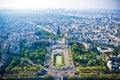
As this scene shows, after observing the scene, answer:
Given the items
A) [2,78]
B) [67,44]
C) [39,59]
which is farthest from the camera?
[67,44]

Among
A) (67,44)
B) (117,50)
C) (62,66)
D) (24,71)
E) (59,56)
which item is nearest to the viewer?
(24,71)

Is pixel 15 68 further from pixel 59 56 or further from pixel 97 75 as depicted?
pixel 97 75

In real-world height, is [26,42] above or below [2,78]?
above

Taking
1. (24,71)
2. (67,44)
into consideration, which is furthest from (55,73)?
(67,44)

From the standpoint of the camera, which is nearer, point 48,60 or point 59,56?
point 48,60

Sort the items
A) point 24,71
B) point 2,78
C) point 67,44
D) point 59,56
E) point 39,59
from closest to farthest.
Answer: point 2,78 → point 24,71 → point 39,59 → point 59,56 → point 67,44

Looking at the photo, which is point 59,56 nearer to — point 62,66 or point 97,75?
point 62,66

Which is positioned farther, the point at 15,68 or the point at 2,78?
the point at 15,68

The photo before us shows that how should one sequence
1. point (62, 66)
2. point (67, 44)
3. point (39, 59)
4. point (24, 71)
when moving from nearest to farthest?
point (24, 71)
point (62, 66)
point (39, 59)
point (67, 44)

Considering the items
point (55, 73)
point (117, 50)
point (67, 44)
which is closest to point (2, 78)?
point (55, 73)
